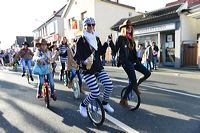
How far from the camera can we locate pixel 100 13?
98.9 ft

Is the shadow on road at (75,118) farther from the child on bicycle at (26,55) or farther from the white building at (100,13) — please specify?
the white building at (100,13)

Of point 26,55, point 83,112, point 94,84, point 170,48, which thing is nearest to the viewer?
point 94,84

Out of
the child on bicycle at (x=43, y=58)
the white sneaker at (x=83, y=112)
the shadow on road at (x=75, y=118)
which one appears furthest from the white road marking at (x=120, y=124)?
the child on bicycle at (x=43, y=58)

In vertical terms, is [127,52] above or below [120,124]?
above

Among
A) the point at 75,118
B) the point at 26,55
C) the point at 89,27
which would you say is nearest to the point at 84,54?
the point at 89,27

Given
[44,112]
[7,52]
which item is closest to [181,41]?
[44,112]

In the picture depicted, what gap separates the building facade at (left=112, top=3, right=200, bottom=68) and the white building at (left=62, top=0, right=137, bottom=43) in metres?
9.08

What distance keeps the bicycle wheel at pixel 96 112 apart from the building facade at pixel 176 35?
12.9 metres

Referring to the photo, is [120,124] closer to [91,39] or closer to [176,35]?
[91,39]

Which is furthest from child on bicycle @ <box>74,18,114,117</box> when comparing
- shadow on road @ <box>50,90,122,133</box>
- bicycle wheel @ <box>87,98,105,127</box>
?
shadow on road @ <box>50,90,122,133</box>

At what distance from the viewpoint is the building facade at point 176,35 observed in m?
17.8

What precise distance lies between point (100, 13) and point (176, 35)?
13457mm

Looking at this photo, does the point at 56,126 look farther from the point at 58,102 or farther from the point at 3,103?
the point at 3,103

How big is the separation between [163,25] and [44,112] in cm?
1491
